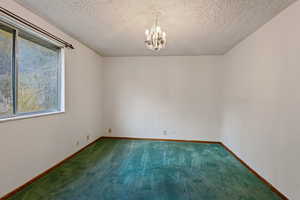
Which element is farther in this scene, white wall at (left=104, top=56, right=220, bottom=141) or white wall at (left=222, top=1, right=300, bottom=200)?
white wall at (left=104, top=56, right=220, bottom=141)

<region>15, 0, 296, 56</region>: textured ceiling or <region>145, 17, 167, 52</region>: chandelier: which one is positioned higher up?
<region>15, 0, 296, 56</region>: textured ceiling

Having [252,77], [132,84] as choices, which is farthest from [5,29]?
[252,77]

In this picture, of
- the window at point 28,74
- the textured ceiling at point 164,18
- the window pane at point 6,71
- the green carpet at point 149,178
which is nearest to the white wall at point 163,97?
the green carpet at point 149,178

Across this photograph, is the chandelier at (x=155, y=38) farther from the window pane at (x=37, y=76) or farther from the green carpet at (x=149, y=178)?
the green carpet at (x=149, y=178)

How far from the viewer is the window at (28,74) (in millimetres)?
1939

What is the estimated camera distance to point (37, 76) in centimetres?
245

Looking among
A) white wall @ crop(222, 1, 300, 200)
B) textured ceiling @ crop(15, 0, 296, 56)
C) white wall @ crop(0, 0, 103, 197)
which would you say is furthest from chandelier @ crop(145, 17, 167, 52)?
white wall @ crop(0, 0, 103, 197)

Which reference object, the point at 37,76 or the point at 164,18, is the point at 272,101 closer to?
the point at 164,18

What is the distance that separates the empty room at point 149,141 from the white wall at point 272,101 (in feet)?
0.05

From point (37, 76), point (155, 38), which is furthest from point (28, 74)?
point (155, 38)

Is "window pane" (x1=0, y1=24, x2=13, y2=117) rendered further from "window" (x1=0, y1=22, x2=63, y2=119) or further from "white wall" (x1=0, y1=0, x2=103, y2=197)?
"white wall" (x1=0, y1=0, x2=103, y2=197)

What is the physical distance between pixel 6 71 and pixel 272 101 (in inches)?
149

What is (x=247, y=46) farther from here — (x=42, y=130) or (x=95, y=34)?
(x=42, y=130)

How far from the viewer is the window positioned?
6.36ft
